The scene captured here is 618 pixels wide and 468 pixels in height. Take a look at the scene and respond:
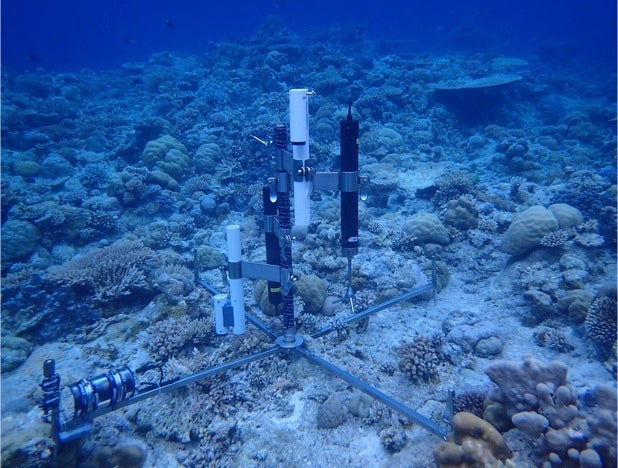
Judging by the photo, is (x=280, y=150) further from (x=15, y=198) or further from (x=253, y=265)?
(x=15, y=198)

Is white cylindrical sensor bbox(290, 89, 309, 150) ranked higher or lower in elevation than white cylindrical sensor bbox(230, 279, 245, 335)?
higher

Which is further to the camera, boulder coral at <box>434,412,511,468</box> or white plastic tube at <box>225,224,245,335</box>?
white plastic tube at <box>225,224,245,335</box>

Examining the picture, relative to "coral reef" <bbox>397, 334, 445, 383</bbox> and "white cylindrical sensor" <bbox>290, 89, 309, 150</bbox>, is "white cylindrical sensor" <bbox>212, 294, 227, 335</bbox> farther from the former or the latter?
"coral reef" <bbox>397, 334, 445, 383</bbox>

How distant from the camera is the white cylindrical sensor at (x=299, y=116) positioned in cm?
376

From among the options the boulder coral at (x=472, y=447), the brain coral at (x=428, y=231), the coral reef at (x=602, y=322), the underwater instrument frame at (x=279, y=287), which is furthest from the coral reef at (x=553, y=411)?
the brain coral at (x=428, y=231)

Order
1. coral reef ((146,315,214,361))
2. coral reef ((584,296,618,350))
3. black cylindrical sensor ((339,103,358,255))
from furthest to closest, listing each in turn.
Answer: coral reef ((146,315,214,361)), coral reef ((584,296,618,350)), black cylindrical sensor ((339,103,358,255))

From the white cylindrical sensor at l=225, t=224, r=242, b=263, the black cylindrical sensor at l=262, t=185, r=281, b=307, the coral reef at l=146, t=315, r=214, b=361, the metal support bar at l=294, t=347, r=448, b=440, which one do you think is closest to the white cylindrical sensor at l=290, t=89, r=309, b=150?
the black cylindrical sensor at l=262, t=185, r=281, b=307

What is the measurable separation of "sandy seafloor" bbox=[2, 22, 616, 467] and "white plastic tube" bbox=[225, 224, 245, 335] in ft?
2.26

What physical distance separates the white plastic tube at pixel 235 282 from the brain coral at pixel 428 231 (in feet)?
14.1

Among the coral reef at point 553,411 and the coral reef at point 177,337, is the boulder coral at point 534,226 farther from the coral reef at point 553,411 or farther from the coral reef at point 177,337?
the coral reef at point 177,337

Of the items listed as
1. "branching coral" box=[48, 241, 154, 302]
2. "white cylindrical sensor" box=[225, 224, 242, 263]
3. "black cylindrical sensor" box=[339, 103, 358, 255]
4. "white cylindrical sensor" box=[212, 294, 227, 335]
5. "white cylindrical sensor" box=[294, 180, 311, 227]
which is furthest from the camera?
"branching coral" box=[48, 241, 154, 302]

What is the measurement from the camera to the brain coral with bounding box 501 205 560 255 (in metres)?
6.45

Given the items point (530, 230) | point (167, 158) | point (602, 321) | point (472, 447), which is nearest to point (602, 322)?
point (602, 321)

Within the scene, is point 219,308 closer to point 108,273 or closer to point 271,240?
point 271,240
